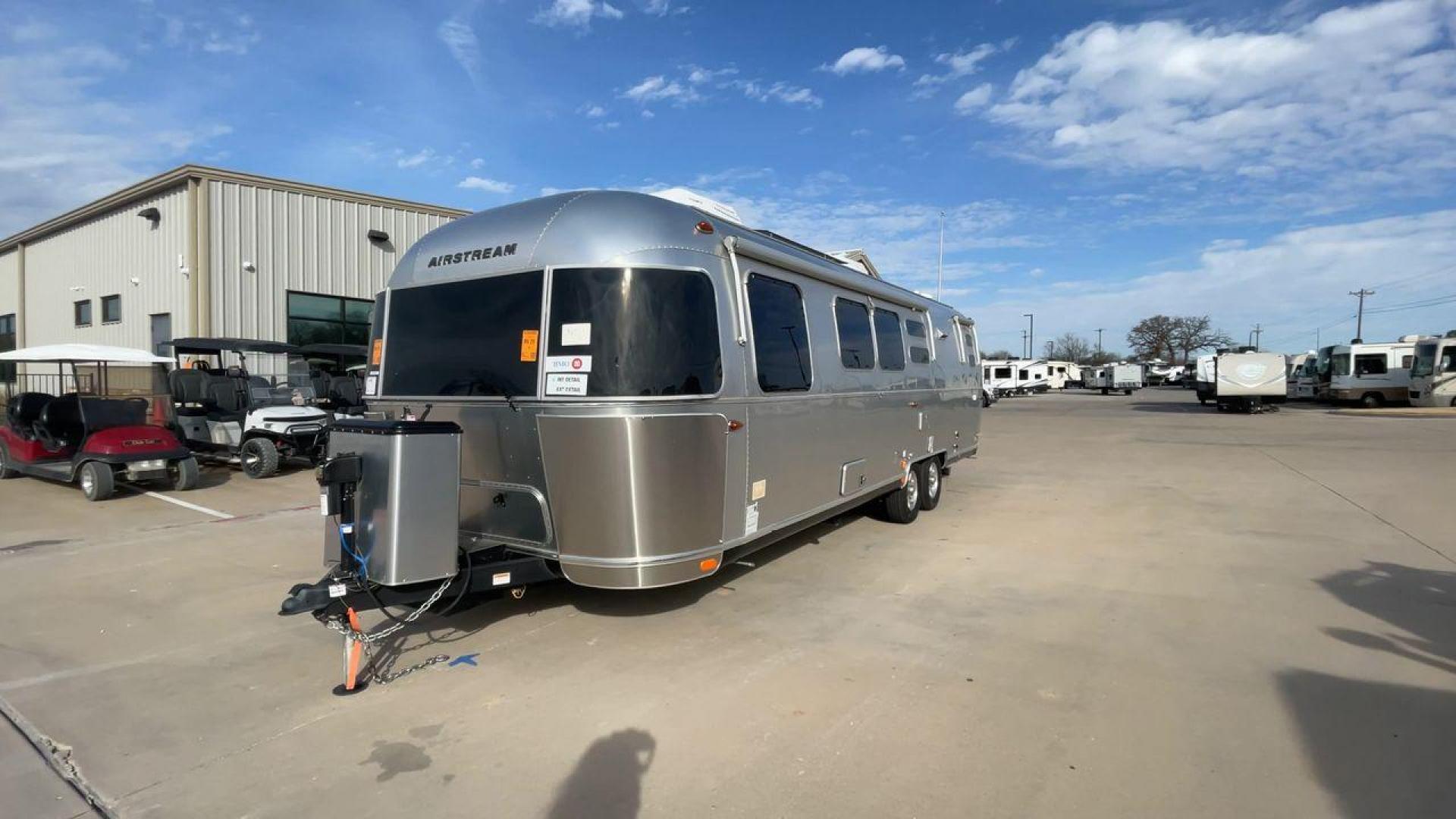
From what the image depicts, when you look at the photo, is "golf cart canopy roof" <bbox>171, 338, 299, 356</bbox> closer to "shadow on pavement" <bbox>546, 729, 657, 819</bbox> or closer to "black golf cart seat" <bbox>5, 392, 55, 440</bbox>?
"black golf cart seat" <bbox>5, 392, 55, 440</bbox>

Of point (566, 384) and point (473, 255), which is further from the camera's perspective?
point (473, 255)

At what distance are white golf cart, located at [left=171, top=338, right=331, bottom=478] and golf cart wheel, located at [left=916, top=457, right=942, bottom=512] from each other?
9019 mm

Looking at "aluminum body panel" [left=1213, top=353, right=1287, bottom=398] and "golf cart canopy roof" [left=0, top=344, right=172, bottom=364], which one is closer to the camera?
"golf cart canopy roof" [left=0, top=344, right=172, bottom=364]

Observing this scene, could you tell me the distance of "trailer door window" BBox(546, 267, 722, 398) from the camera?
432 cm

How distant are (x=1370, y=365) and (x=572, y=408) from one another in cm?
3972

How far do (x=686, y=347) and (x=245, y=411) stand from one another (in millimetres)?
11291

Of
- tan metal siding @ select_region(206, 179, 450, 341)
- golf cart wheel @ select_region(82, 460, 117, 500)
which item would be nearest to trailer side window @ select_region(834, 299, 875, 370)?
golf cart wheel @ select_region(82, 460, 117, 500)

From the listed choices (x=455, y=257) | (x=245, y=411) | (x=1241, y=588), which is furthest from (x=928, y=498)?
(x=245, y=411)

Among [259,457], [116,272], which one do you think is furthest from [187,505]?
[116,272]

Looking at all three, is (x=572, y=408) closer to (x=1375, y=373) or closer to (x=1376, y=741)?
(x=1376, y=741)

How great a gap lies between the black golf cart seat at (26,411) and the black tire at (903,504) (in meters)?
11.8

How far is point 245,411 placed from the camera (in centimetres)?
1265

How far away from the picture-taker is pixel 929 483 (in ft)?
30.9

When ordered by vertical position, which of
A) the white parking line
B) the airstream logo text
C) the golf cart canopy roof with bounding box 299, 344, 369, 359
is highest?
the airstream logo text
